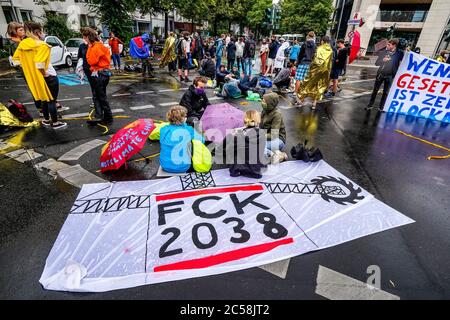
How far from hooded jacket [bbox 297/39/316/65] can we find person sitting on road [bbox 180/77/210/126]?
470 cm

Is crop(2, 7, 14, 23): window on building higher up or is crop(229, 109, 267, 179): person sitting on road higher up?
crop(2, 7, 14, 23): window on building

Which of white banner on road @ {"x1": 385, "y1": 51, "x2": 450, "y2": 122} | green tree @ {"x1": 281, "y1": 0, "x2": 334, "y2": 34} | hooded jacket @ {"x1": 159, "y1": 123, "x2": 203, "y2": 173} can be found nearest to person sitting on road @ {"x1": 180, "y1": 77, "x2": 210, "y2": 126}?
hooded jacket @ {"x1": 159, "y1": 123, "x2": 203, "y2": 173}

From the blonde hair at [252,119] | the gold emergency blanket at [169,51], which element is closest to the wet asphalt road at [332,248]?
the blonde hair at [252,119]

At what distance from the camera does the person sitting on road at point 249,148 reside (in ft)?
13.3

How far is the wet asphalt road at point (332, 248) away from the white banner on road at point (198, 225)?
126 millimetres

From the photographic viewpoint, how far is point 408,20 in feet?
106

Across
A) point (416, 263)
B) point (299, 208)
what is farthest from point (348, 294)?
point (299, 208)

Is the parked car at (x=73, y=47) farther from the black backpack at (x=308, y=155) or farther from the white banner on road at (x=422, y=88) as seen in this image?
the white banner on road at (x=422, y=88)

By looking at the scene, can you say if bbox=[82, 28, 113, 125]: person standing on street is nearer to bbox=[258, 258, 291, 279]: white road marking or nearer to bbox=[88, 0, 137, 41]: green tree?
bbox=[258, 258, 291, 279]: white road marking

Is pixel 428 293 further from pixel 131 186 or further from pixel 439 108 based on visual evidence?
pixel 439 108

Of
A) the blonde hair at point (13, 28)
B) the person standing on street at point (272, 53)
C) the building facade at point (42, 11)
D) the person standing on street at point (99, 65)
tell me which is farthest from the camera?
the building facade at point (42, 11)

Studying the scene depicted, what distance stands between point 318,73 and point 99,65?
6.16 m

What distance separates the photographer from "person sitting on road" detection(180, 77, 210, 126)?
18.2 ft

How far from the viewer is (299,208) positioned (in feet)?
11.3
